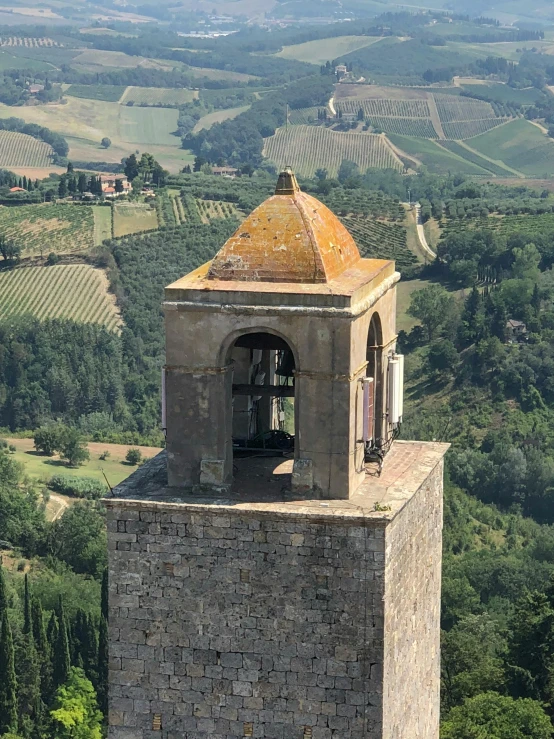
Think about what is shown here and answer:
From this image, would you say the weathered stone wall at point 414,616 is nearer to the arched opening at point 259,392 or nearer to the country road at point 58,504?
the arched opening at point 259,392

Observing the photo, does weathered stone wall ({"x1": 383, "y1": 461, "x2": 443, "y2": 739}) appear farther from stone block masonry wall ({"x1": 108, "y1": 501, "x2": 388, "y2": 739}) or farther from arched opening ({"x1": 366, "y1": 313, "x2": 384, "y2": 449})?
arched opening ({"x1": 366, "y1": 313, "x2": 384, "y2": 449})

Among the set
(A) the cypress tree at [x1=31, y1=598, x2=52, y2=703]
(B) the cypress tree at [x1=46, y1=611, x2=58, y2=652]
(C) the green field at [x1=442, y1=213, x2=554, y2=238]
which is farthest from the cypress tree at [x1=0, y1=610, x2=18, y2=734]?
(C) the green field at [x1=442, y1=213, x2=554, y2=238]

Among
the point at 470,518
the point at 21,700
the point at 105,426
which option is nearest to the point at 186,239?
the point at 105,426

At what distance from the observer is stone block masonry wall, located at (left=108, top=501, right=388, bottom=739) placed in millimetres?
19906

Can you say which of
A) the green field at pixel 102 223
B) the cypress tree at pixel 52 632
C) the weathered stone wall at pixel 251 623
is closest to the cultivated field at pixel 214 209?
the green field at pixel 102 223

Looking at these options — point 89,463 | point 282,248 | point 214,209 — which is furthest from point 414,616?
point 214,209

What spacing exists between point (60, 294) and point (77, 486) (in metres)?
57.0

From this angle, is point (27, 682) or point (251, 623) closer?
point (251, 623)

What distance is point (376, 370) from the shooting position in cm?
2220

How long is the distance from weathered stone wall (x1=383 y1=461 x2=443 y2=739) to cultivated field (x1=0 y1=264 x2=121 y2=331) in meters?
125

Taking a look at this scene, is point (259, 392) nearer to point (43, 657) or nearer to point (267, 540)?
point (267, 540)

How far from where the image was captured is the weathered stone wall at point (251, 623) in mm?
19891

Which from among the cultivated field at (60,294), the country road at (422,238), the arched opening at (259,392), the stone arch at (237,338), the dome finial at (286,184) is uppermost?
the dome finial at (286,184)

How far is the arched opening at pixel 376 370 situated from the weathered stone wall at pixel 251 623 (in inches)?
74.3
